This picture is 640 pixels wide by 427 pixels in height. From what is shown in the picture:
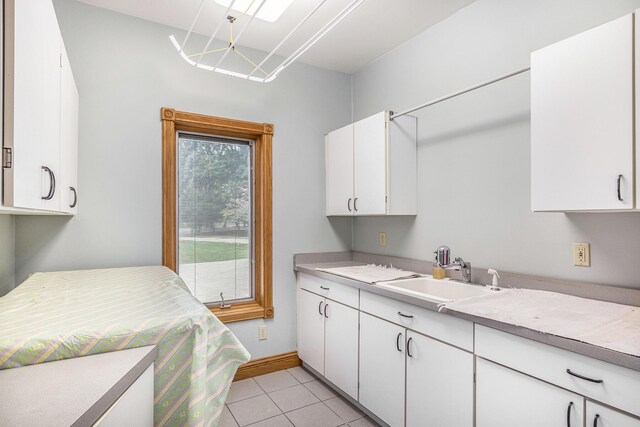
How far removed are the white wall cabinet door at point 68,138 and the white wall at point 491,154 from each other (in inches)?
Result: 87.0

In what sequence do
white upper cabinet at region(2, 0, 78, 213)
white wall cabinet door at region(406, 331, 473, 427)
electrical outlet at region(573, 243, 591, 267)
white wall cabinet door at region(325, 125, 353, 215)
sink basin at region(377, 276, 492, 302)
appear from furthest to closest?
white wall cabinet door at region(325, 125, 353, 215) → sink basin at region(377, 276, 492, 302) → electrical outlet at region(573, 243, 591, 267) → white wall cabinet door at region(406, 331, 473, 427) → white upper cabinet at region(2, 0, 78, 213)

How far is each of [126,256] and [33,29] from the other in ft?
5.42

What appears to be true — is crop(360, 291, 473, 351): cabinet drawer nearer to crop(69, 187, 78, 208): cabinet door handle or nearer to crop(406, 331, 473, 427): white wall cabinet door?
crop(406, 331, 473, 427): white wall cabinet door

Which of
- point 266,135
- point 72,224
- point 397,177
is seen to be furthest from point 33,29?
point 397,177

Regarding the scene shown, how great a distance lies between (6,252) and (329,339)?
2110 mm

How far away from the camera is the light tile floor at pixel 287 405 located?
2.20 meters

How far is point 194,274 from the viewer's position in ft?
9.20

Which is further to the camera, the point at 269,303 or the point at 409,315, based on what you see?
the point at 269,303

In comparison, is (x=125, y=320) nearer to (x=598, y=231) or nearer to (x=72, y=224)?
(x=72, y=224)

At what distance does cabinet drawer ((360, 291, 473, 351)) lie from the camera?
5.17 feet

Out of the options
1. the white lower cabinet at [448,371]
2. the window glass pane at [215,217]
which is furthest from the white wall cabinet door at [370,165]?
the window glass pane at [215,217]

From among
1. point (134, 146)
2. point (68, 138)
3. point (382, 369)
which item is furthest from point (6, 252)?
point (382, 369)

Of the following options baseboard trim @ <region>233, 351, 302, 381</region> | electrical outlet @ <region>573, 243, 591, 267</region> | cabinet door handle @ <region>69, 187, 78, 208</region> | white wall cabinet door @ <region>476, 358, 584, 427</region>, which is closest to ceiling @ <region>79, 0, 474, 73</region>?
cabinet door handle @ <region>69, 187, 78, 208</region>

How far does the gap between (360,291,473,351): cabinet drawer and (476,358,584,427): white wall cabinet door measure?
5.0 inches
